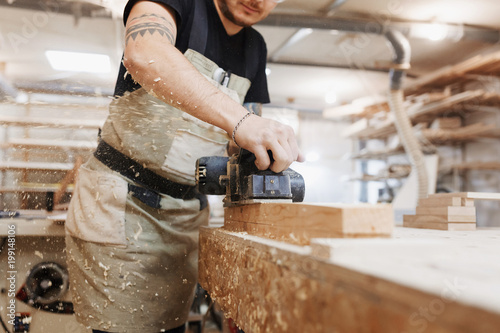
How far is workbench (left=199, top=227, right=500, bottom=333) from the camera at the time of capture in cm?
37

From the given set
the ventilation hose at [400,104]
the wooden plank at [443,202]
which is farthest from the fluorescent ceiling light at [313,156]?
the wooden plank at [443,202]

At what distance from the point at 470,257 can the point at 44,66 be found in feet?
18.1

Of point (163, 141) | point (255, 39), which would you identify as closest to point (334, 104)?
point (255, 39)

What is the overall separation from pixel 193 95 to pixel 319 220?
54 centimetres

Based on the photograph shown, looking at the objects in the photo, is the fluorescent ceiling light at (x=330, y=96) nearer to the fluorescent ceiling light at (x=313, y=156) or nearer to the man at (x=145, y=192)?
the fluorescent ceiling light at (x=313, y=156)

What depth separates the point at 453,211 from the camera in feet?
4.71

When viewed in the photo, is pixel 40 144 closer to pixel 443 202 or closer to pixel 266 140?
pixel 266 140

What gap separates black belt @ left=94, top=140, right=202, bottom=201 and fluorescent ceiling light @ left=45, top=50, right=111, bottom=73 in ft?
12.1

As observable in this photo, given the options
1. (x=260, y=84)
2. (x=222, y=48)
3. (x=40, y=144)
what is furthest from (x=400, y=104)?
(x=40, y=144)

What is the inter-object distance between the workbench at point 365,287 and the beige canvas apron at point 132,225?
2.19ft

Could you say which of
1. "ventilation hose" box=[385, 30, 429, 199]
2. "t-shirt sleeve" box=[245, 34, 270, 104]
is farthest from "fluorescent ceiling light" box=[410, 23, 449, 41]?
"t-shirt sleeve" box=[245, 34, 270, 104]

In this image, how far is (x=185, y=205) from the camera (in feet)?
5.12

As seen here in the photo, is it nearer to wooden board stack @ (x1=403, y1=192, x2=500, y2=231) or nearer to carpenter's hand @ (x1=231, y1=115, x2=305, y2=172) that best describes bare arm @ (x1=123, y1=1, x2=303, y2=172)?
carpenter's hand @ (x1=231, y1=115, x2=305, y2=172)

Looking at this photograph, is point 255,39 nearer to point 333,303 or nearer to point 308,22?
point 333,303
